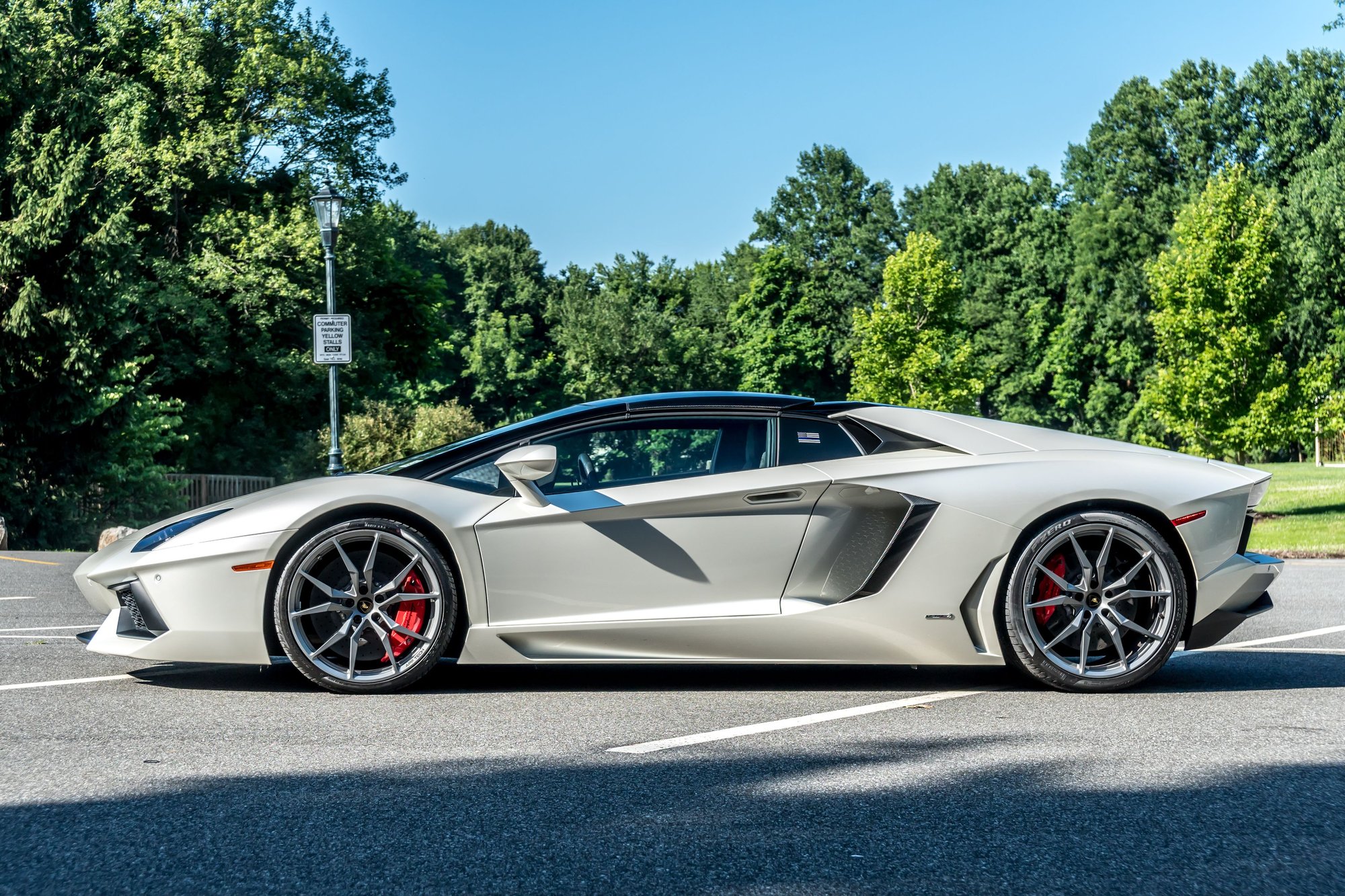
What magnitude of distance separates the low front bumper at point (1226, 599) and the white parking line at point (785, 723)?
3.00 feet

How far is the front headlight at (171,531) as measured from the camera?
5629 mm

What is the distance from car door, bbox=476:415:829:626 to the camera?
555cm

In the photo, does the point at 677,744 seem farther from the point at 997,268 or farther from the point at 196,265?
the point at 997,268

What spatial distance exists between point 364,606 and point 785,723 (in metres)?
1.79

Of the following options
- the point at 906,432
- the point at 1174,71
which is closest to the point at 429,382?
the point at 1174,71

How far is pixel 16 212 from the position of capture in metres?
21.8

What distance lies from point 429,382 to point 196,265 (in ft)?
108

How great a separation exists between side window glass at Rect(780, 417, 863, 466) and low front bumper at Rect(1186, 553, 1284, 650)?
1590 millimetres

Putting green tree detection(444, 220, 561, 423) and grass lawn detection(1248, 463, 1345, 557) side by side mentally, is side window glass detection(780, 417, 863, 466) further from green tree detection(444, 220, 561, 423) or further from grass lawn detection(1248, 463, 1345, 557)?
green tree detection(444, 220, 561, 423)

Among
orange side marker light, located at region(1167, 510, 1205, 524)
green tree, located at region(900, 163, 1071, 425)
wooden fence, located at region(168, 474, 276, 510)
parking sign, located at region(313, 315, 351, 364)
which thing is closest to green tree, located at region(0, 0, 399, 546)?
wooden fence, located at region(168, 474, 276, 510)

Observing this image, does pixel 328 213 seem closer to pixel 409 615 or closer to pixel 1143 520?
pixel 409 615

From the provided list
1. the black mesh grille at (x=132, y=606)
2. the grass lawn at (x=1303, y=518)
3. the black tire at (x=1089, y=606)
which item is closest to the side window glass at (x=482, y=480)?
the black mesh grille at (x=132, y=606)

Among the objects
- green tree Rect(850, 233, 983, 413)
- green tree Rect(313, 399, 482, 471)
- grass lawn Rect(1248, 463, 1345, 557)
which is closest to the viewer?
grass lawn Rect(1248, 463, 1345, 557)

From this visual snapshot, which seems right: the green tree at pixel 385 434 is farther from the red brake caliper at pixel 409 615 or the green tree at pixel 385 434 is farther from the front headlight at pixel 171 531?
the red brake caliper at pixel 409 615
